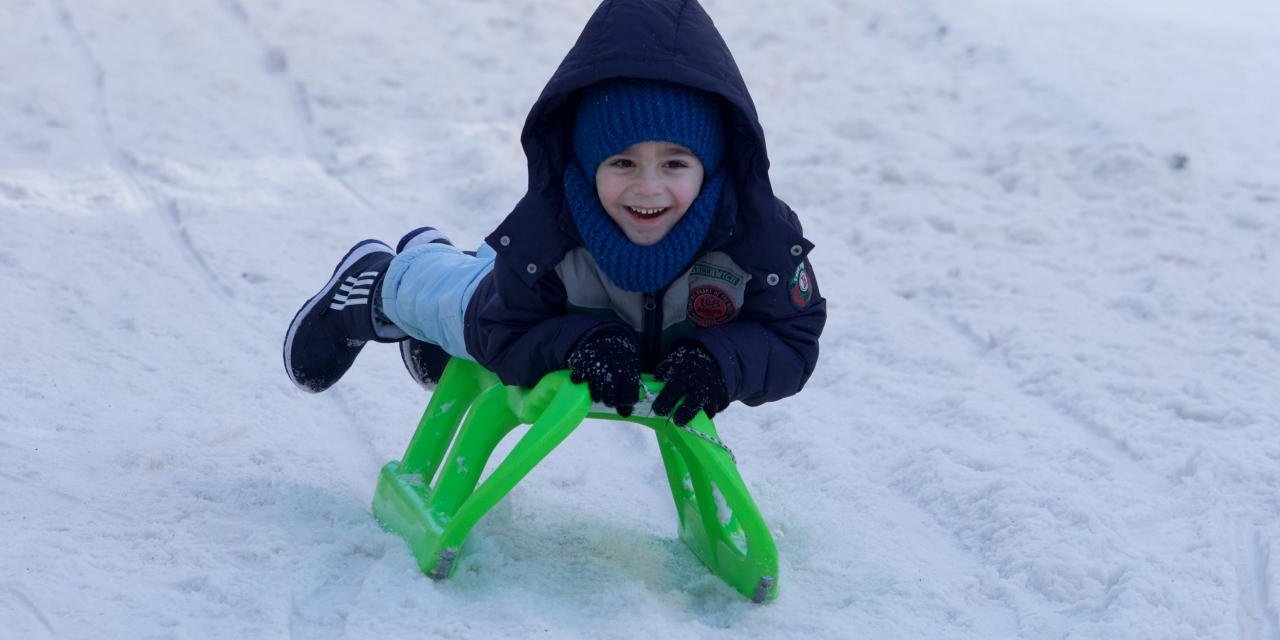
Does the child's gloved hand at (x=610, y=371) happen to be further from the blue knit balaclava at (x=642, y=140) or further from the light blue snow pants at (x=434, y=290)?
the light blue snow pants at (x=434, y=290)

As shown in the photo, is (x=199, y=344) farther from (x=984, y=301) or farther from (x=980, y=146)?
(x=980, y=146)

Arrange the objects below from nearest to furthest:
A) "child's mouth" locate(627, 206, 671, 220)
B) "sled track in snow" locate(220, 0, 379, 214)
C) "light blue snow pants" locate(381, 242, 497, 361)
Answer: "child's mouth" locate(627, 206, 671, 220) → "light blue snow pants" locate(381, 242, 497, 361) → "sled track in snow" locate(220, 0, 379, 214)

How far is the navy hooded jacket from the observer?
2.24m

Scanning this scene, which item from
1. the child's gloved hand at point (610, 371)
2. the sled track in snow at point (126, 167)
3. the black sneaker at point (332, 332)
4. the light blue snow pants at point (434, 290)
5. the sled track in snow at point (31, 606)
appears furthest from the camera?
the sled track in snow at point (126, 167)

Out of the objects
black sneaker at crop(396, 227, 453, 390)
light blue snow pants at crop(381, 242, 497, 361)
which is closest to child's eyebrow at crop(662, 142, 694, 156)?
light blue snow pants at crop(381, 242, 497, 361)

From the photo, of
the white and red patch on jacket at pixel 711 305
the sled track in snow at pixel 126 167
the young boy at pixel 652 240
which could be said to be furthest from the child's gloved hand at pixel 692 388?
the sled track in snow at pixel 126 167

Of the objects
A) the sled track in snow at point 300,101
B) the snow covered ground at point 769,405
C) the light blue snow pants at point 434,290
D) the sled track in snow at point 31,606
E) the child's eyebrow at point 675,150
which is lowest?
the sled track in snow at point 300,101

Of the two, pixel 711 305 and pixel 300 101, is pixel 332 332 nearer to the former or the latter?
pixel 711 305

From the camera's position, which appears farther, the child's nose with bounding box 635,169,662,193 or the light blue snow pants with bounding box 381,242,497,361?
the light blue snow pants with bounding box 381,242,497,361

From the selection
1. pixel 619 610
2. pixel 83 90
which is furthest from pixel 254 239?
pixel 619 610

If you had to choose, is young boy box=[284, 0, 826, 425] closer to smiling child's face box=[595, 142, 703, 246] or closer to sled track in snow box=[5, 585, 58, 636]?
smiling child's face box=[595, 142, 703, 246]

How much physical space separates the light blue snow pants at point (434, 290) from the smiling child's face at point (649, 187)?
430mm

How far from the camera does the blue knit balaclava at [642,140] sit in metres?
2.26

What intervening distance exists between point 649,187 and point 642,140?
79 mm
